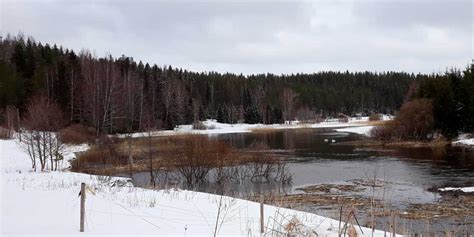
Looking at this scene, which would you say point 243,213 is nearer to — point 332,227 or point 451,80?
point 332,227

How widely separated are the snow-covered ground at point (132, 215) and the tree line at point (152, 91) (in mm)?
16943

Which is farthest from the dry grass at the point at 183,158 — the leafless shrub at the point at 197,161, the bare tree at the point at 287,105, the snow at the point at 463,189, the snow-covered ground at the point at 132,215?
the bare tree at the point at 287,105

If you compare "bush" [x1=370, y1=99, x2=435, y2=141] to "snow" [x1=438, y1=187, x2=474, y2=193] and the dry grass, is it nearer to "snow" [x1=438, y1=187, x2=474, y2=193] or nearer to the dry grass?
the dry grass

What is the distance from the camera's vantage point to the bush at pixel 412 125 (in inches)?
1978

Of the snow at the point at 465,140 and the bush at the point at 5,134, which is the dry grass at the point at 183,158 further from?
the snow at the point at 465,140

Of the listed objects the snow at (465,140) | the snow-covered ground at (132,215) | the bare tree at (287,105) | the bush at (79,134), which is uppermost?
the bare tree at (287,105)

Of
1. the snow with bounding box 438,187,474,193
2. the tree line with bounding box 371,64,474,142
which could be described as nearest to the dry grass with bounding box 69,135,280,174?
the snow with bounding box 438,187,474,193

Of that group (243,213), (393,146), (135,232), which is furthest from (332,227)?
(393,146)

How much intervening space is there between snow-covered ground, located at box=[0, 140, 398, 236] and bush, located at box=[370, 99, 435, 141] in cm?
3982

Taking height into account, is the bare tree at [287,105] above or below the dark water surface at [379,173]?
Answer: above

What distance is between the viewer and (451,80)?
173 feet

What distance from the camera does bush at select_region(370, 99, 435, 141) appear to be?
A: 165 feet

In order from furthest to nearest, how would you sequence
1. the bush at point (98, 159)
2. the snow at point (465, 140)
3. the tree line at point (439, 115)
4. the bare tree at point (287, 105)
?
the bare tree at point (287, 105) → the tree line at point (439, 115) → the snow at point (465, 140) → the bush at point (98, 159)

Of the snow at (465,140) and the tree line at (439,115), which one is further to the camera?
the tree line at (439,115)
